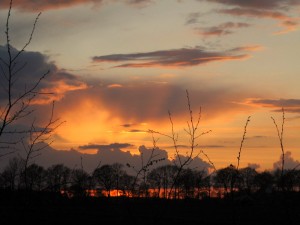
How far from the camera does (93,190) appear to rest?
5273 mm

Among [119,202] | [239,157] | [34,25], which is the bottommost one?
[119,202]

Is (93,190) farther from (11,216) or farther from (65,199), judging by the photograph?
(11,216)

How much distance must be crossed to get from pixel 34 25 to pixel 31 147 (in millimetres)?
1364

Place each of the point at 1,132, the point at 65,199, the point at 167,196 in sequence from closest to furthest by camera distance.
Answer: the point at 1,132, the point at 167,196, the point at 65,199

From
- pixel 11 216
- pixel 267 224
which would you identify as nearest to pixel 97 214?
pixel 267 224

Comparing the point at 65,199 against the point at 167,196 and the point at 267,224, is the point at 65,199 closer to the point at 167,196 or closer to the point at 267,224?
the point at 167,196

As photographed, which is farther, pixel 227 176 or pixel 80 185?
pixel 227 176

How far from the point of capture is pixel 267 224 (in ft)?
136

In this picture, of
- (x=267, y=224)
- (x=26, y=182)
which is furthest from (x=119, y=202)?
(x=267, y=224)

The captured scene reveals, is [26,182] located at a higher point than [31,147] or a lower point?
lower

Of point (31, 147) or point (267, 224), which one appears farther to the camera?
point (267, 224)

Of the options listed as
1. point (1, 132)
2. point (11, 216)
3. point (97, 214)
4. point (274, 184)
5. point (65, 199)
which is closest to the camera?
point (1, 132)

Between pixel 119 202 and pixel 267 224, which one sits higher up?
pixel 119 202

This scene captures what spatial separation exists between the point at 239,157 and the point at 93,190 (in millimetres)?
1745
